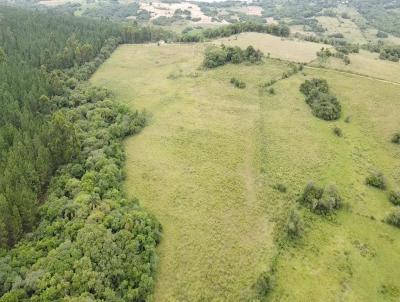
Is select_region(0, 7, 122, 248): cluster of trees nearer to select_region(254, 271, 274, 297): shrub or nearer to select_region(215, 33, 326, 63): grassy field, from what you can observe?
select_region(254, 271, 274, 297): shrub

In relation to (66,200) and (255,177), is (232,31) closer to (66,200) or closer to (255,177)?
(255,177)

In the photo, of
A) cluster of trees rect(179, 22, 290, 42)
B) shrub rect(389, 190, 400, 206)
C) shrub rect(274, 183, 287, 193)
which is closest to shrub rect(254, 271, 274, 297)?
shrub rect(274, 183, 287, 193)

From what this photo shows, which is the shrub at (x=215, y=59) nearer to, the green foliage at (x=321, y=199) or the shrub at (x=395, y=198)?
the green foliage at (x=321, y=199)

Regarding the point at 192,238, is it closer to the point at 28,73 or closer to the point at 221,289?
the point at 221,289

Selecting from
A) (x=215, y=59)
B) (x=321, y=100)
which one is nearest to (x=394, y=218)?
(x=321, y=100)

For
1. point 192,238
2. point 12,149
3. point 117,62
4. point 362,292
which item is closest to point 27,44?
point 117,62

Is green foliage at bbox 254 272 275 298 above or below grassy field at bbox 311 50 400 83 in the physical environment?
below

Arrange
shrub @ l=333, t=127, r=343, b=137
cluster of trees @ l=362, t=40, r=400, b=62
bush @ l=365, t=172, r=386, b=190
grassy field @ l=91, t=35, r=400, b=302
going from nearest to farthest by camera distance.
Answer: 1. grassy field @ l=91, t=35, r=400, b=302
2. bush @ l=365, t=172, r=386, b=190
3. shrub @ l=333, t=127, r=343, b=137
4. cluster of trees @ l=362, t=40, r=400, b=62

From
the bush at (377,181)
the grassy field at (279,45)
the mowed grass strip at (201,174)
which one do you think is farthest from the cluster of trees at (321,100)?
the bush at (377,181)

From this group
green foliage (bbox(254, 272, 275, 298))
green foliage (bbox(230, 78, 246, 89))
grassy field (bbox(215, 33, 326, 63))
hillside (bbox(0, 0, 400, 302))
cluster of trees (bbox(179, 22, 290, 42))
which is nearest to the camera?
green foliage (bbox(254, 272, 275, 298))
